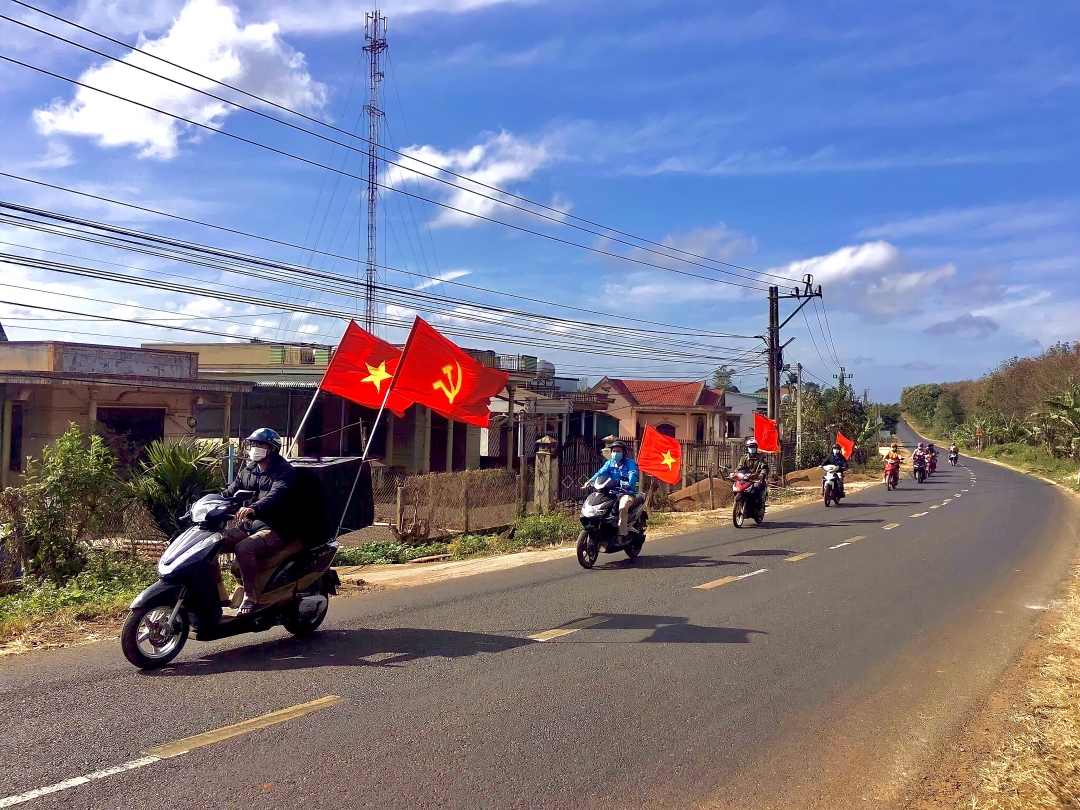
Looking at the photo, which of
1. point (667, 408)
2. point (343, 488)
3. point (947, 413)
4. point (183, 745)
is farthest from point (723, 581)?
point (947, 413)

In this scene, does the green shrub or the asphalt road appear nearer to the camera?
the asphalt road

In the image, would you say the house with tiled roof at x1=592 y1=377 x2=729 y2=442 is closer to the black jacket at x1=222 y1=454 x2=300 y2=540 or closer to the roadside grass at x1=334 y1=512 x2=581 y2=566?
the roadside grass at x1=334 y1=512 x2=581 y2=566

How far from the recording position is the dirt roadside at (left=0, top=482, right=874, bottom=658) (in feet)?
23.1

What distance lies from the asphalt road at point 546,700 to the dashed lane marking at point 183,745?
0.19 ft

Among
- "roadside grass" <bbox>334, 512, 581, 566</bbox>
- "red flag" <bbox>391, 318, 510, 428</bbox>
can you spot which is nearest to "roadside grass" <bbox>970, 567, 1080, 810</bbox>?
"red flag" <bbox>391, 318, 510, 428</bbox>

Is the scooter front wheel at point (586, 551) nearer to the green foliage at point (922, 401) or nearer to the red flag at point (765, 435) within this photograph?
the red flag at point (765, 435)

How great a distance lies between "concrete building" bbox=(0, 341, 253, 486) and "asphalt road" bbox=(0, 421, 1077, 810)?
544 inches

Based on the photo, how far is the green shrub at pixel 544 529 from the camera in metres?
15.2

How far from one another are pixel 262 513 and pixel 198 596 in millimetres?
707

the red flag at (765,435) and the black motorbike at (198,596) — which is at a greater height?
the red flag at (765,435)

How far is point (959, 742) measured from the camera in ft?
17.5

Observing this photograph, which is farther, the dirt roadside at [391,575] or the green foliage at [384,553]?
the green foliage at [384,553]

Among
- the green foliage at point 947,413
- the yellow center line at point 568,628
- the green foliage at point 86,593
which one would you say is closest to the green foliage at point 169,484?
the green foliage at point 86,593

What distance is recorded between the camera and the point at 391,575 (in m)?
11.4
